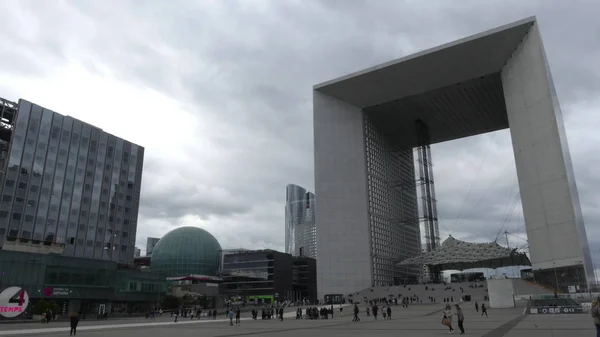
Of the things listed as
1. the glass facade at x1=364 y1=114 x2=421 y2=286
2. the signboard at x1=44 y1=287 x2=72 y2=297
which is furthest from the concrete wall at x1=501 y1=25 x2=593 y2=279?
the signboard at x1=44 y1=287 x2=72 y2=297

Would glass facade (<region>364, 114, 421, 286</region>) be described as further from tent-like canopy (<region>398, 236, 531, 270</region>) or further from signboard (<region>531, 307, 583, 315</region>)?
signboard (<region>531, 307, 583, 315</region>)

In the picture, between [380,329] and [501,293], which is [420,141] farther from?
[380,329]

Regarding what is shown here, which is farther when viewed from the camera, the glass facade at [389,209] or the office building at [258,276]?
the office building at [258,276]

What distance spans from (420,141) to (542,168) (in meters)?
38.9

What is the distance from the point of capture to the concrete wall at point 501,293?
4516 centimetres

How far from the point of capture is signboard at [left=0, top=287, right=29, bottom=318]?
21.0 meters

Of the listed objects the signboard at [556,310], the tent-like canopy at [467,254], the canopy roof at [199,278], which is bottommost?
the signboard at [556,310]

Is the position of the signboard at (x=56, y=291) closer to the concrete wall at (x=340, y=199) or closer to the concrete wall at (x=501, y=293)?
the concrete wall at (x=340, y=199)

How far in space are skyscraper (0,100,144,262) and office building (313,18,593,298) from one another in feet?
Answer: 136

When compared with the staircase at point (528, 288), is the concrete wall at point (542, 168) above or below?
above

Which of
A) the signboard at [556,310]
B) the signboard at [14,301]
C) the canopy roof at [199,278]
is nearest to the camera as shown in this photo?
the signboard at [14,301]

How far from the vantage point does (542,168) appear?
219 feet

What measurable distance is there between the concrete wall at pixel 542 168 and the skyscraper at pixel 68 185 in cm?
7672

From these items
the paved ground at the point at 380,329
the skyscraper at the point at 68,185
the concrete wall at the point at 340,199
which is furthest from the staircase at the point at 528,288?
the skyscraper at the point at 68,185
